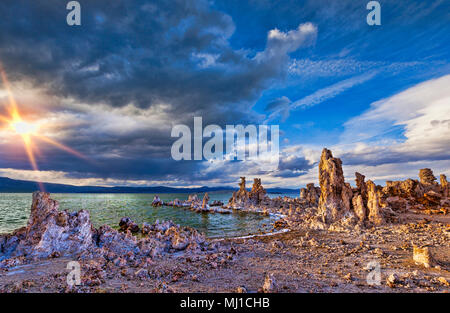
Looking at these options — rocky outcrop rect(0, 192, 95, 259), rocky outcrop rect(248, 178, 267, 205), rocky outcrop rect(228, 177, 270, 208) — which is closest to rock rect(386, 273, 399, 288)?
rocky outcrop rect(0, 192, 95, 259)

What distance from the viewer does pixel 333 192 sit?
30.5 metres

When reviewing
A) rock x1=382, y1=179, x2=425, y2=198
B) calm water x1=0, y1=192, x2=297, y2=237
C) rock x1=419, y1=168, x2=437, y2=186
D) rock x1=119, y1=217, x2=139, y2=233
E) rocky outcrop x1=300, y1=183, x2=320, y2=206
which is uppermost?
rock x1=419, y1=168, x2=437, y2=186

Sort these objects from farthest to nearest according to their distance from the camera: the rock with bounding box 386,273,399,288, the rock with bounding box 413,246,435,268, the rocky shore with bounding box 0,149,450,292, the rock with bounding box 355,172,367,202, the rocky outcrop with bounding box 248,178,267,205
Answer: the rocky outcrop with bounding box 248,178,267,205 → the rock with bounding box 355,172,367,202 → the rock with bounding box 413,246,435,268 → the rocky shore with bounding box 0,149,450,292 → the rock with bounding box 386,273,399,288

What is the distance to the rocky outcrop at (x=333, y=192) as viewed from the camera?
29.4 metres

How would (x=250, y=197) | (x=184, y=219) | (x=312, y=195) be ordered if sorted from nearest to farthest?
(x=184, y=219) → (x=312, y=195) → (x=250, y=197)

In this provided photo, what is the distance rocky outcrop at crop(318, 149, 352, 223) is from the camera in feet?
96.6

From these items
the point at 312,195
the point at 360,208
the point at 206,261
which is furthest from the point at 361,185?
the point at 312,195

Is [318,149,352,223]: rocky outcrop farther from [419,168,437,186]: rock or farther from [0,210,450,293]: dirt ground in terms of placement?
[419,168,437,186]: rock

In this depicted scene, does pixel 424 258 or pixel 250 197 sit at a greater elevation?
pixel 424 258

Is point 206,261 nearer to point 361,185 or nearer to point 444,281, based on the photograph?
point 444,281
